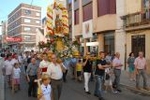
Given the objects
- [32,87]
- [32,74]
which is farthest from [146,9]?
[32,74]

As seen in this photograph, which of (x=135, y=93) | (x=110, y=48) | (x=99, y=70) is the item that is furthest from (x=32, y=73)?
(x=110, y=48)

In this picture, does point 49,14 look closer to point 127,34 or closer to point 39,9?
point 127,34

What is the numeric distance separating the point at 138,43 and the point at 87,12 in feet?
39.1

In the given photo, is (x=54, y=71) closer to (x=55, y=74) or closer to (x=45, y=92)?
(x=55, y=74)

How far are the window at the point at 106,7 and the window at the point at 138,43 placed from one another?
4527 millimetres

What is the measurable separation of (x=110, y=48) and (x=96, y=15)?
12.6 feet

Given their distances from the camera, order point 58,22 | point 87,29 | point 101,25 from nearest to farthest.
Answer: point 58,22
point 101,25
point 87,29

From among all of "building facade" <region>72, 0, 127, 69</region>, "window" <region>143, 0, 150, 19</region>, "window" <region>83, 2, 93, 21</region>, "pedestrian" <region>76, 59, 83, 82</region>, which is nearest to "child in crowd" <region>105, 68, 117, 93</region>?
"pedestrian" <region>76, 59, 83, 82</region>

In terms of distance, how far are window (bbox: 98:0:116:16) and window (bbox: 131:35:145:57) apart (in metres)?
4.53

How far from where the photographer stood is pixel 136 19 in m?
24.7

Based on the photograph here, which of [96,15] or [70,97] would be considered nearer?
[70,97]

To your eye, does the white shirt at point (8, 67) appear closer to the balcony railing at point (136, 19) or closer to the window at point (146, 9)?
the balcony railing at point (136, 19)

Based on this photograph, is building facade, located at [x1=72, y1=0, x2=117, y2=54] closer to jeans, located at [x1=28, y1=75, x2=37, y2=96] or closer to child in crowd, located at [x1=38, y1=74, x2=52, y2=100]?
jeans, located at [x1=28, y1=75, x2=37, y2=96]

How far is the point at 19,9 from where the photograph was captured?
118312 mm
